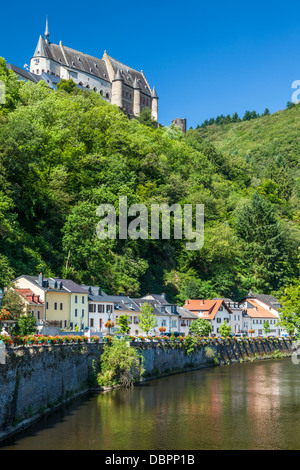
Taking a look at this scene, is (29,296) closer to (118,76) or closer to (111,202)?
(111,202)

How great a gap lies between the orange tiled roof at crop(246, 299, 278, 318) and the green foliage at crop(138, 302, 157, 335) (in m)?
30.1

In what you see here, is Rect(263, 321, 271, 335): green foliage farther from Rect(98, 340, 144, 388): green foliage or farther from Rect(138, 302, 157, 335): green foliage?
Rect(98, 340, 144, 388): green foliage

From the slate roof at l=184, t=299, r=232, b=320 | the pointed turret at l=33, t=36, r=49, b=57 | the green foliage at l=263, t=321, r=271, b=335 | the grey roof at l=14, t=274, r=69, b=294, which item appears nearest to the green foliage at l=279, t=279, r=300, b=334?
the grey roof at l=14, t=274, r=69, b=294

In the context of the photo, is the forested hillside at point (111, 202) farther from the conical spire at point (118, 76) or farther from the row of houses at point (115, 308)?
the conical spire at point (118, 76)

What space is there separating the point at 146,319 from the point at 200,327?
13.2 metres

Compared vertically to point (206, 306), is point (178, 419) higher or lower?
lower

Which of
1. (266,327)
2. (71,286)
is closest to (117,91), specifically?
(266,327)

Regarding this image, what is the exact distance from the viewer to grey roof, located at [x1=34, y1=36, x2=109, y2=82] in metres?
134

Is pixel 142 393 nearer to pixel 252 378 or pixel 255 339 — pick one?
pixel 252 378

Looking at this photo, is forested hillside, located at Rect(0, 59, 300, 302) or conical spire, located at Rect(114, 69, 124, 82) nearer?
forested hillside, located at Rect(0, 59, 300, 302)

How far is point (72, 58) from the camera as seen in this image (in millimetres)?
141500

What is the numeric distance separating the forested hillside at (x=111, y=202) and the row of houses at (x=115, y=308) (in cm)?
262

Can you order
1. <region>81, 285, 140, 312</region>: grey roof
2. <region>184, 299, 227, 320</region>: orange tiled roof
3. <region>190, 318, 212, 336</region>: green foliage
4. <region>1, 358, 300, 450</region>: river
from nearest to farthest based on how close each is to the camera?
<region>1, 358, 300, 450</region>: river
<region>81, 285, 140, 312</region>: grey roof
<region>190, 318, 212, 336</region>: green foliage
<region>184, 299, 227, 320</region>: orange tiled roof

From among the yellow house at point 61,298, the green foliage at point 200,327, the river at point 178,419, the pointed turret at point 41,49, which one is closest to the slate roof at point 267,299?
the green foliage at point 200,327
